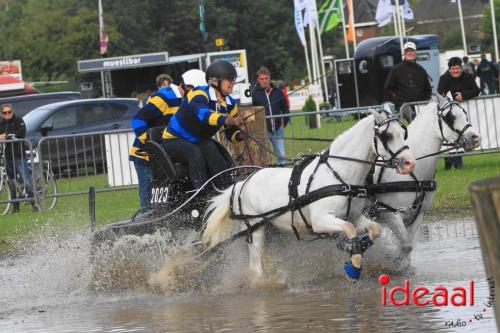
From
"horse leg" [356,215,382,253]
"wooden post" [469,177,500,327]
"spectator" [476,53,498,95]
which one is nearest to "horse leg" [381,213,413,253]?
"horse leg" [356,215,382,253]

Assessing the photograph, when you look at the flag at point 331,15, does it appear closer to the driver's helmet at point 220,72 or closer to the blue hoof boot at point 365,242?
the driver's helmet at point 220,72

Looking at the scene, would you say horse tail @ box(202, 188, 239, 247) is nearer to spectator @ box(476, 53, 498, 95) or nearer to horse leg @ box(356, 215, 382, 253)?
horse leg @ box(356, 215, 382, 253)

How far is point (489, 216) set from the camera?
19.9ft

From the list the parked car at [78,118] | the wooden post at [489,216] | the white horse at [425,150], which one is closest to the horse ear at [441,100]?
the white horse at [425,150]

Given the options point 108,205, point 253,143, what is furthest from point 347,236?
point 108,205

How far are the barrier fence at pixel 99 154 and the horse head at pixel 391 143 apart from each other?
8433mm

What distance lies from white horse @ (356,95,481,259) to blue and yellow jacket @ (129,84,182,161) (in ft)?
9.69

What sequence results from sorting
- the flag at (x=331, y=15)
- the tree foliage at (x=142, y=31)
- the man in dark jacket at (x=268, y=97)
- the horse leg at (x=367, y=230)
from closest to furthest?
1. the horse leg at (x=367, y=230)
2. the man in dark jacket at (x=268, y=97)
3. the flag at (x=331, y=15)
4. the tree foliage at (x=142, y=31)

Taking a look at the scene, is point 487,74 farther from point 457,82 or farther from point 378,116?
point 378,116

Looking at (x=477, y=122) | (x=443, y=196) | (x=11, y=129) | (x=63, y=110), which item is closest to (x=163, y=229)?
(x=443, y=196)

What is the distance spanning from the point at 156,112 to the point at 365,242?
12.6ft

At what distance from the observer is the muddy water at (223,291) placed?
30.0 ft

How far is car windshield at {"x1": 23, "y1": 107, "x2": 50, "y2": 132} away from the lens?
87.0 feet

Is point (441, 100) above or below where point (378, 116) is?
above
